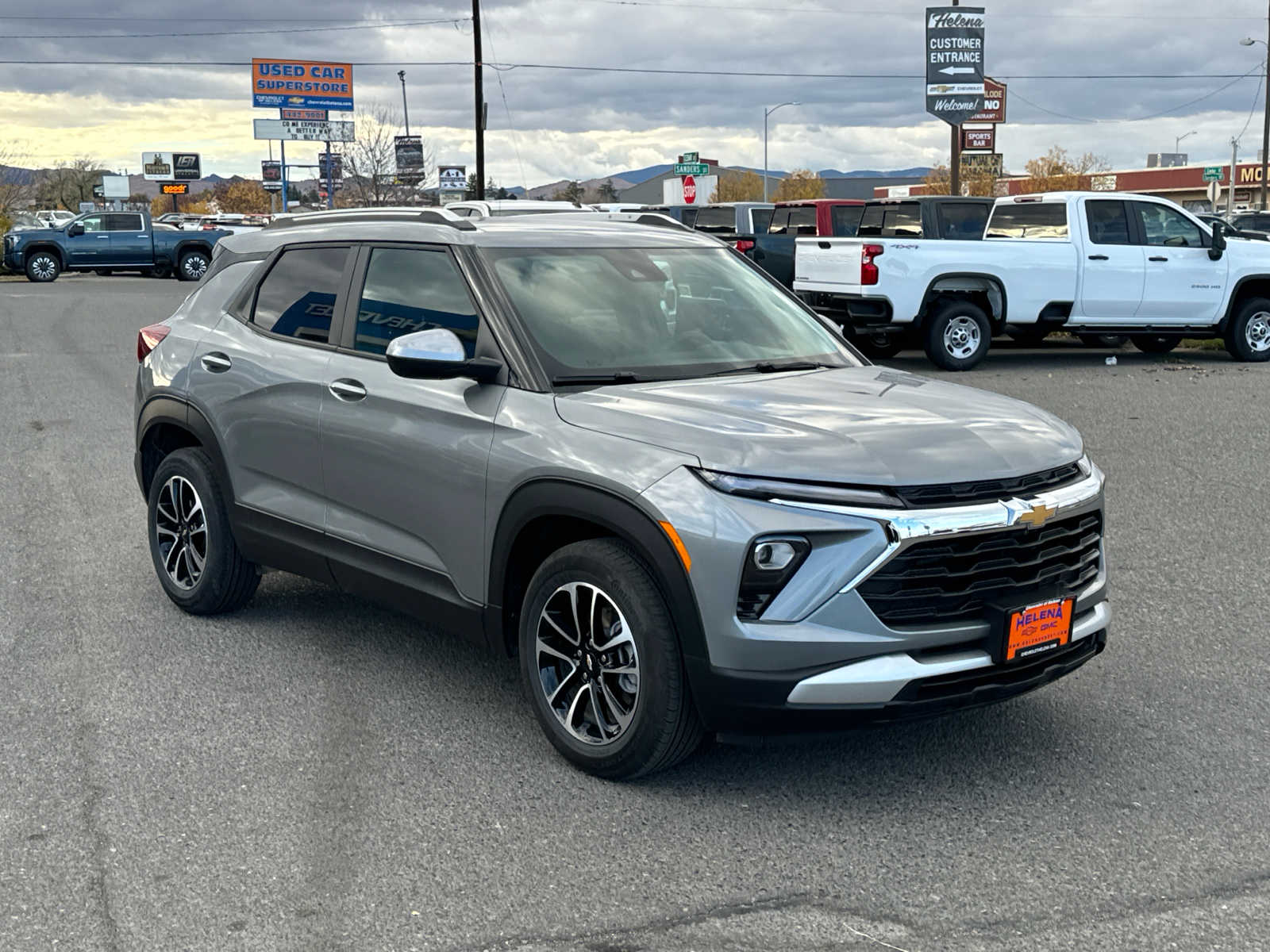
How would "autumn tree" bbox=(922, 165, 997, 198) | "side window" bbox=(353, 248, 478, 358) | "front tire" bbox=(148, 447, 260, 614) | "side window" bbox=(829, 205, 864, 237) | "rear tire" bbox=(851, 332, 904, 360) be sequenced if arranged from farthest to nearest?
"autumn tree" bbox=(922, 165, 997, 198)
"side window" bbox=(829, 205, 864, 237)
"rear tire" bbox=(851, 332, 904, 360)
"front tire" bbox=(148, 447, 260, 614)
"side window" bbox=(353, 248, 478, 358)

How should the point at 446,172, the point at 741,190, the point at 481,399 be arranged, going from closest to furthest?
the point at 481,399
the point at 446,172
the point at 741,190

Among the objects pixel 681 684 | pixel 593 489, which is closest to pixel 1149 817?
pixel 681 684

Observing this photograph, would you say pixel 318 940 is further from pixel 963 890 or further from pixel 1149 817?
pixel 1149 817

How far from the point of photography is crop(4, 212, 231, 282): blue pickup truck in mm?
40094

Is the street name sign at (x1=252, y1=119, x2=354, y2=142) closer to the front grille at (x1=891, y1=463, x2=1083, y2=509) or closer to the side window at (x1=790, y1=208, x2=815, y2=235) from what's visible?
the side window at (x1=790, y1=208, x2=815, y2=235)

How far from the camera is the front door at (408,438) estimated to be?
15.3 ft

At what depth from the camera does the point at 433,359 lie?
451 cm

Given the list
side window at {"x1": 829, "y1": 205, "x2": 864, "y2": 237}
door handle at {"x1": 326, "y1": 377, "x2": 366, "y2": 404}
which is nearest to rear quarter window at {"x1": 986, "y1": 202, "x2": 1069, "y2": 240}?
side window at {"x1": 829, "y1": 205, "x2": 864, "y2": 237}

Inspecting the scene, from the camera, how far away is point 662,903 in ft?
11.7

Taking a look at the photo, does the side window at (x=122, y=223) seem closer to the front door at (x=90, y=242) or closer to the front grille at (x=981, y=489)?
the front door at (x=90, y=242)

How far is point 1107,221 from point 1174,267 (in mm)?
1035

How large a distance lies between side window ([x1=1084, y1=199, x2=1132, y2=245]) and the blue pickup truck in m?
29.7

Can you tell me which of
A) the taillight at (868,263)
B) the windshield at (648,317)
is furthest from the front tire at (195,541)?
the taillight at (868,263)

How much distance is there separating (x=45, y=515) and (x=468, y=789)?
505 centimetres
